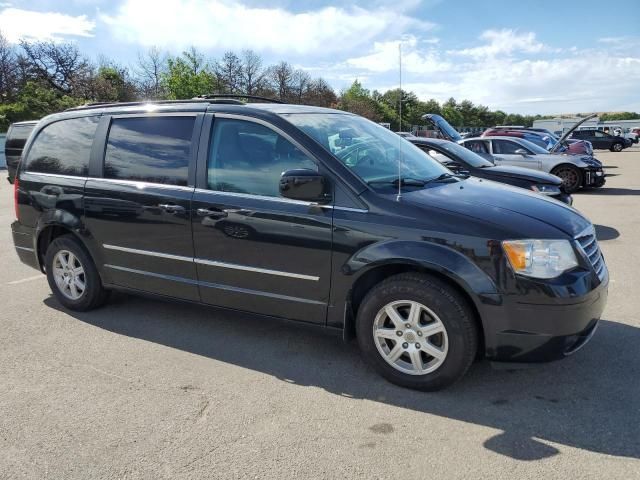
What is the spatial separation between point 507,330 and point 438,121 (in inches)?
445

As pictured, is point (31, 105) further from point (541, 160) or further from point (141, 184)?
point (141, 184)

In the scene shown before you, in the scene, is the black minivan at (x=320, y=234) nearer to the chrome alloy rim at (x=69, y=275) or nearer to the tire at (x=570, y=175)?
the chrome alloy rim at (x=69, y=275)

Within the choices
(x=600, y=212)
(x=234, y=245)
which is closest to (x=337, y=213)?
(x=234, y=245)

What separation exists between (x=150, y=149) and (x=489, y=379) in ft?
10.3

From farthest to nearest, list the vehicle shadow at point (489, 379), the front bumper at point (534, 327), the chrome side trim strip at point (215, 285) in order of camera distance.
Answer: the chrome side trim strip at point (215, 285), the front bumper at point (534, 327), the vehicle shadow at point (489, 379)

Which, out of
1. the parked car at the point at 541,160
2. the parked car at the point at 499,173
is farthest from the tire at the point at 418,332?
the parked car at the point at 541,160

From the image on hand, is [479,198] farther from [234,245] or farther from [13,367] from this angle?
[13,367]

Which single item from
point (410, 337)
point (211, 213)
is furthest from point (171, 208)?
point (410, 337)

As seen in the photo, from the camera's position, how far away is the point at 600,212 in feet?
35.0

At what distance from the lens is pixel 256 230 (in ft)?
12.3

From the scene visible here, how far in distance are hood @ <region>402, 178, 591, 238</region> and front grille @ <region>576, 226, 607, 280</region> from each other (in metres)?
0.04

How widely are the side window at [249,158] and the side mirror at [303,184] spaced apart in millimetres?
204

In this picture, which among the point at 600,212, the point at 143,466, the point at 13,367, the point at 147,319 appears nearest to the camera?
the point at 143,466

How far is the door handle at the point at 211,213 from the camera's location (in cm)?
388
